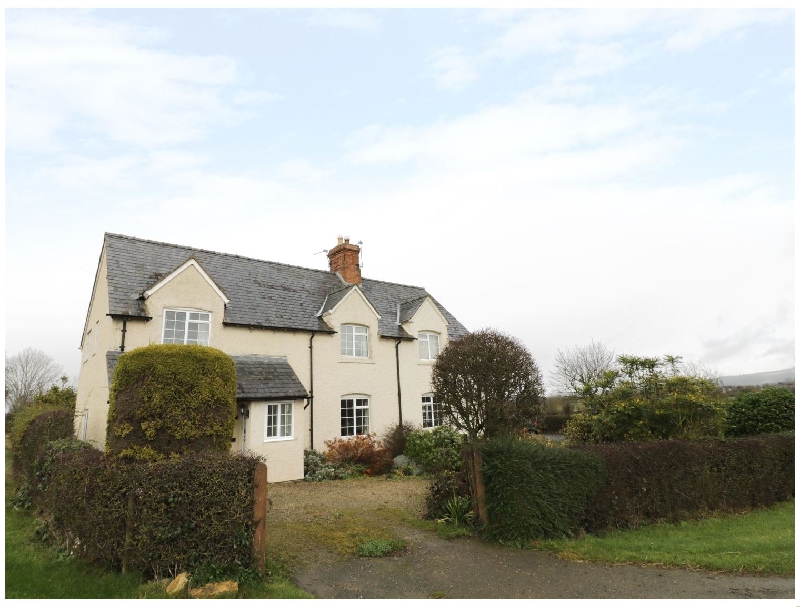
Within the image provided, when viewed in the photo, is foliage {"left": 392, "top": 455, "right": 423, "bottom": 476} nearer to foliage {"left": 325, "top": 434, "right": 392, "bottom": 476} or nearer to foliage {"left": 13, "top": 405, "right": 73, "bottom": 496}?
foliage {"left": 325, "top": 434, "right": 392, "bottom": 476}

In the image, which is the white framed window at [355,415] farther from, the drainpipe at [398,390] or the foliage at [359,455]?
the drainpipe at [398,390]

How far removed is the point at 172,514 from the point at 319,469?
38.7 feet

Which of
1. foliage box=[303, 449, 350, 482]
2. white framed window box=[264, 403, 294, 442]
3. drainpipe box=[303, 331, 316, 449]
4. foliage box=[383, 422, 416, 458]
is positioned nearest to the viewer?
Answer: white framed window box=[264, 403, 294, 442]

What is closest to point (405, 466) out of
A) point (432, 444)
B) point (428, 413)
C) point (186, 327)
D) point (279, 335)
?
point (432, 444)

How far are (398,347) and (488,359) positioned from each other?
361 inches

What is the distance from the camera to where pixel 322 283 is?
2483cm

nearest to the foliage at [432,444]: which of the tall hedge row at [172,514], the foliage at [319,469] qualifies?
the foliage at [319,469]

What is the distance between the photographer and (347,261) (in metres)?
25.8

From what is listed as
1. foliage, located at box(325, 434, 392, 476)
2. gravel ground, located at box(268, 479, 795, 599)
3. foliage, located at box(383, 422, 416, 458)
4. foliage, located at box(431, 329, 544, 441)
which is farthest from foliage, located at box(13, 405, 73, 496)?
foliage, located at box(431, 329, 544, 441)

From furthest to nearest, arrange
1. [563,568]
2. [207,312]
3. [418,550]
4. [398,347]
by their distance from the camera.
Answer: [398,347], [207,312], [418,550], [563,568]

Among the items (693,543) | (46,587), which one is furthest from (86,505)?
(693,543)

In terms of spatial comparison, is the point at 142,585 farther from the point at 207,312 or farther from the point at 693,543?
the point at 207,312

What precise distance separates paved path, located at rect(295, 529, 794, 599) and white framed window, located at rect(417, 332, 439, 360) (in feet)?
54.1

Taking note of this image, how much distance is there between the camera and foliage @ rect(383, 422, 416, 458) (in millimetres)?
21141
